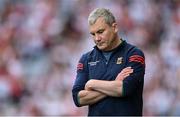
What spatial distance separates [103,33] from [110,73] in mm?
332

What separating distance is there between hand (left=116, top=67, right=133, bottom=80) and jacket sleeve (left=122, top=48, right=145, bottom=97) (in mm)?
24

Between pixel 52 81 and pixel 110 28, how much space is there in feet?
20.9

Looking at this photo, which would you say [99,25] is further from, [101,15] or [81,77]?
[81,77]

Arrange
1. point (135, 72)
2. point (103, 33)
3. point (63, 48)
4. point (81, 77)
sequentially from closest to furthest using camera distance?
point (103, 33) → point (135, 72) → point (81, 77) → point (63, 48)

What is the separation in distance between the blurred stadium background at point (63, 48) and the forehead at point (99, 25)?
529 centimetres

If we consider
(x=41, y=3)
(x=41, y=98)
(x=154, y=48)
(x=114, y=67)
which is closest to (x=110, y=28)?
(x=114, y=67)

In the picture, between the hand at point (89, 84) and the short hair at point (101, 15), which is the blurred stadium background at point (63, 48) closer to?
the hand at point (89, 84)

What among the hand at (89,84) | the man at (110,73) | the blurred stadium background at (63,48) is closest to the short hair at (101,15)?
the man at (110,73)

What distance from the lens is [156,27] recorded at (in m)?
13.7

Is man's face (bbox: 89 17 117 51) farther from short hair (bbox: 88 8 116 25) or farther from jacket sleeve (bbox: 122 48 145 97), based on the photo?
jacket sleeve (bbox: 122 48 145 97)

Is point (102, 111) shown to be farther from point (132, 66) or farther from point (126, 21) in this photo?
point (126, 21)

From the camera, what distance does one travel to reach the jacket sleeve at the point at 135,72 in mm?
5789

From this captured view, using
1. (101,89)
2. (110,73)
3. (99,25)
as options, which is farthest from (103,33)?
(101,89)

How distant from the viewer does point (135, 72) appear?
19.2 ft
